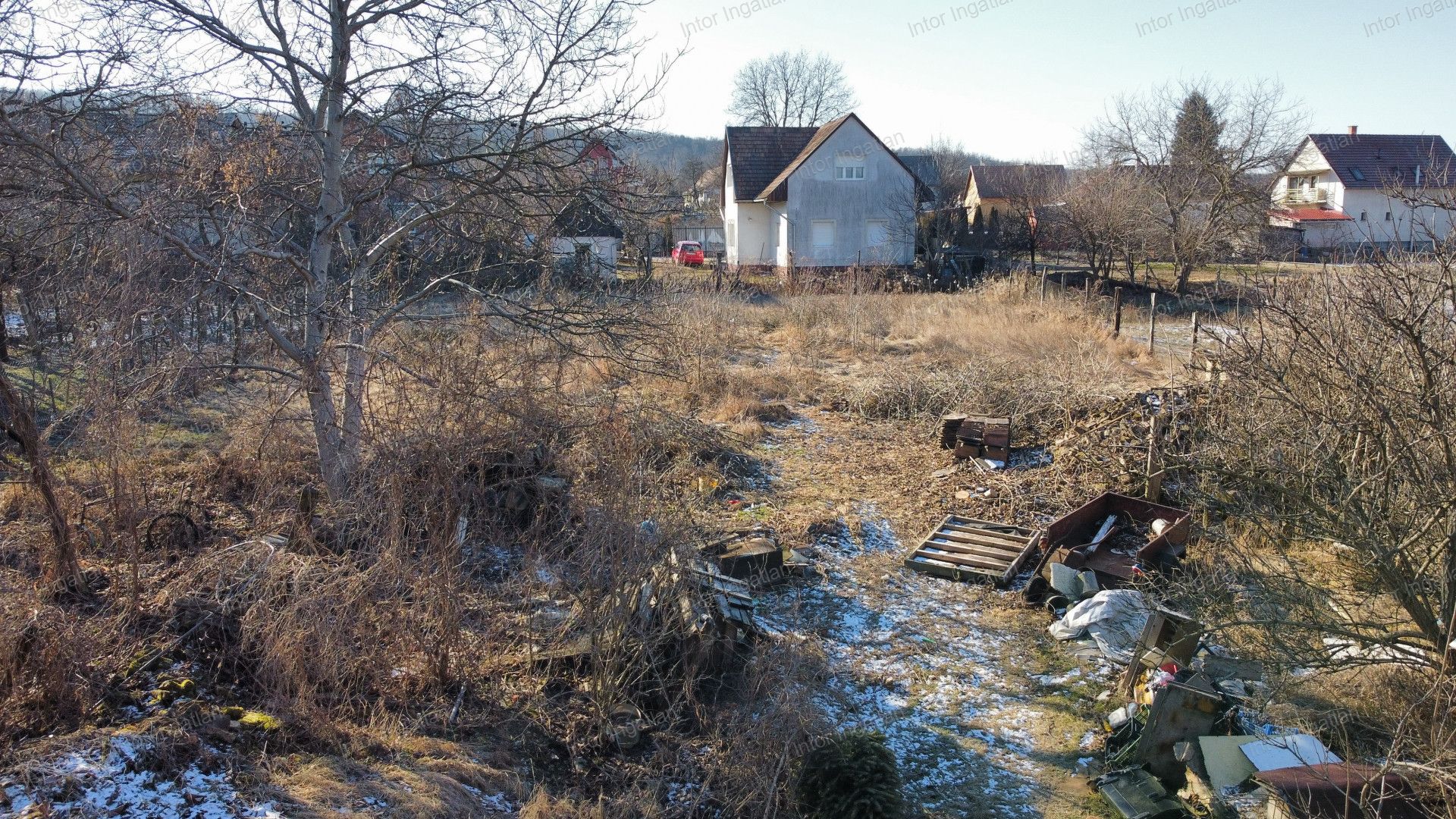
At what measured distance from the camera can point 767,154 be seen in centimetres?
3181

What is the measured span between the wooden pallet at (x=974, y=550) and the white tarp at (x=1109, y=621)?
830 millimetres

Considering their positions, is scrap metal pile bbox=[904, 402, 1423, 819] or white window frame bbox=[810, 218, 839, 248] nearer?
scrap metal pile bbox=[904, 402, 1423, 819]

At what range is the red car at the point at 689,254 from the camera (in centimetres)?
3139

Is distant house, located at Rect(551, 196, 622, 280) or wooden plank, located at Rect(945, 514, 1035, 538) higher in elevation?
distant house, located at Rect(551, 196, 622, 280)

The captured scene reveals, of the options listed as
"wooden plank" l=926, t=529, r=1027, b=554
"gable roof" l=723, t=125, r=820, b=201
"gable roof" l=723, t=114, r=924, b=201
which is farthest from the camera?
"gable roof" l=723, t=125, r=820, b=201

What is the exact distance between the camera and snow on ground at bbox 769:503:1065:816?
4.62m

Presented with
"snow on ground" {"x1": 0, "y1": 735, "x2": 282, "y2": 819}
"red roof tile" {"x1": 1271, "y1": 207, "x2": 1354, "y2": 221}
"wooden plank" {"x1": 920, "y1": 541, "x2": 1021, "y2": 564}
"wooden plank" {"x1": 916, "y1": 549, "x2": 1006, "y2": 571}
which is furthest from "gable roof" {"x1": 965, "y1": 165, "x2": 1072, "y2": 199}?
"snow on ground" {"x1": 0, "y1": 735, "x2": 282, "y2": 819}

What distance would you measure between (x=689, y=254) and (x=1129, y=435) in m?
24.1

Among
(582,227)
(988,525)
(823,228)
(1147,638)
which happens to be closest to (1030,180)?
(823,228)

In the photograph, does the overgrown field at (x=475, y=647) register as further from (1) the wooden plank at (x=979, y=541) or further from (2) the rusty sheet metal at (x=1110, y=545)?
(1) the wooden plank at (x=979, y=541)

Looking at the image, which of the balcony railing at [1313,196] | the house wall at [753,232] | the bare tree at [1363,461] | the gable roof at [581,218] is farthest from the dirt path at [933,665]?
the balcony railing at [1313,196]

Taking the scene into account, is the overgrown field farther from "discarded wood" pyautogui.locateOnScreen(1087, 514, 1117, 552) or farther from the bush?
"discarded wood" pyautogui.locateOnScreen(1087, 514, 1117, 552)

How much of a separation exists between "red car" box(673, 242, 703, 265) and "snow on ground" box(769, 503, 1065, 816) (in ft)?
81.0

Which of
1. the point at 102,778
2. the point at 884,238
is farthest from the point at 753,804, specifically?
the point at 884,238
